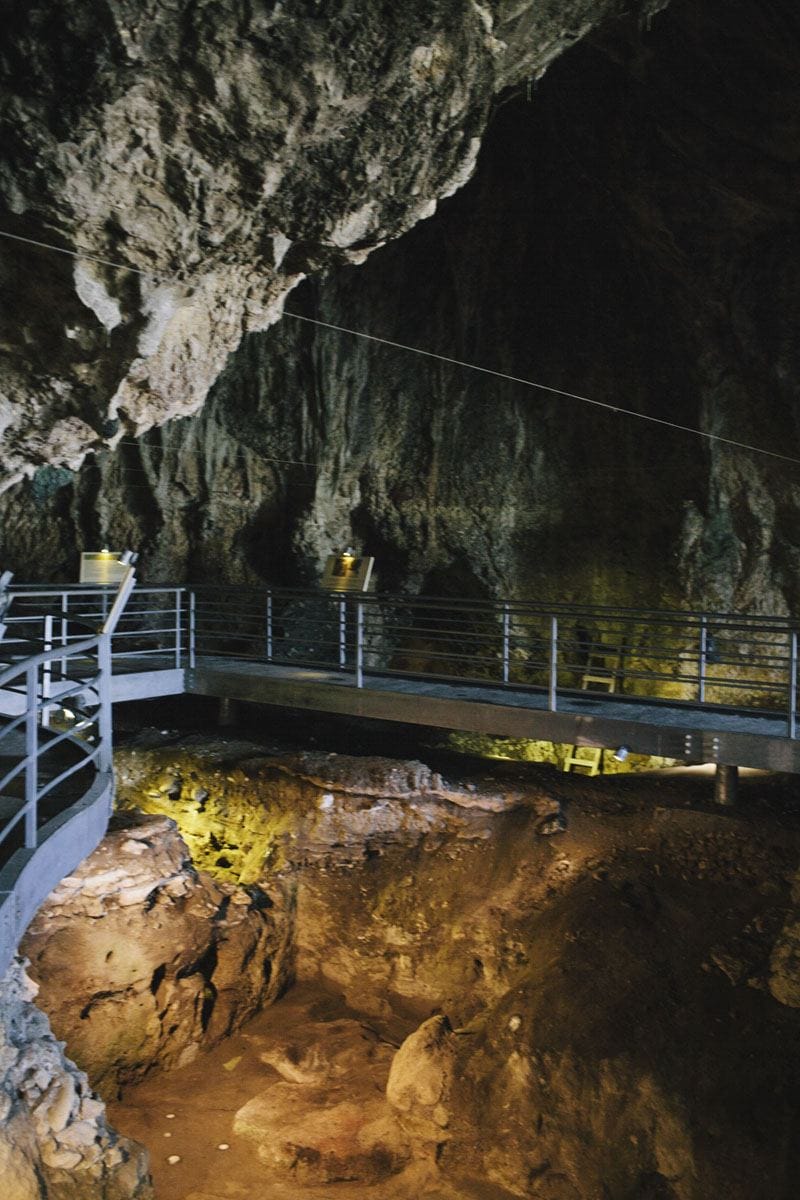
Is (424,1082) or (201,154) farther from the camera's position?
(424,1082)

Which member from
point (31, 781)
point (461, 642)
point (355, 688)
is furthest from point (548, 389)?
point (31, 781)

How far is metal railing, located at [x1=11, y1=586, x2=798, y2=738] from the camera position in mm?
10094

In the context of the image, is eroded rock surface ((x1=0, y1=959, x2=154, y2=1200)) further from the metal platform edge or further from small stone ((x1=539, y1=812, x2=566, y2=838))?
small stone ((x1=539, y1=812, x2=566, y2=838))

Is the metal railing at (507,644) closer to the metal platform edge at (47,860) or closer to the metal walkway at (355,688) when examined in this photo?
the metal walkway at (355,688)

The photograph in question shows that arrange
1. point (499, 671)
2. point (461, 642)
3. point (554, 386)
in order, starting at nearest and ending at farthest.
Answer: point (461, 642), point (554, 386), point (499, 671)

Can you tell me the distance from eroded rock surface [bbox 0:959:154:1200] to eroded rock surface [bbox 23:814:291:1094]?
167 centimetres

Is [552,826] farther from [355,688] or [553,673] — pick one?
[355,688]

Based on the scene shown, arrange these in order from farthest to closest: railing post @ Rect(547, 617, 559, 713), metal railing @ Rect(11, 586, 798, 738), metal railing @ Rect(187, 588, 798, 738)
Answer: metal railing @ Rect(11, 586, 798, 738) → metal railing @ Rect(187, 588, 798, 738) → railing post @ Rect(547, 617, 559, 713)

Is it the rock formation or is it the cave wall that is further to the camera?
A: the cave wall

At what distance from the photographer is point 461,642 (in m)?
11.4

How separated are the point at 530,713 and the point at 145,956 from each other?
4.38 meters

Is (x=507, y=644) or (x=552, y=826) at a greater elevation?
(x=507, y=644)

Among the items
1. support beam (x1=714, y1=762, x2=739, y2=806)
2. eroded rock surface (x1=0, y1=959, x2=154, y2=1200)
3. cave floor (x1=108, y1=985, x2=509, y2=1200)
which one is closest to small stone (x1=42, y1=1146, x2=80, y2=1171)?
eroded rock surface (x1=0, y1=959, x2=154, y2=1200)

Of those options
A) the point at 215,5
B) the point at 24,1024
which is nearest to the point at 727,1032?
the point at 24,1024
